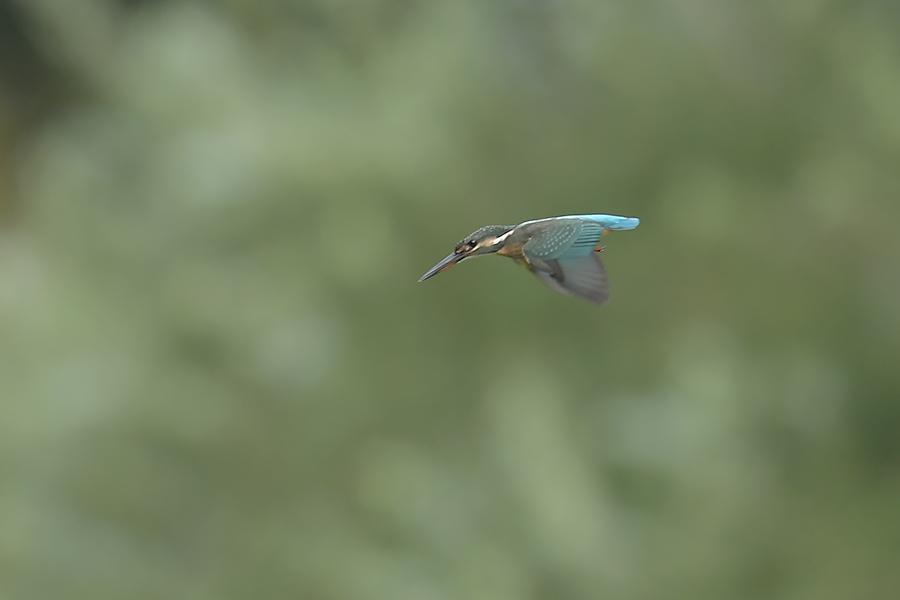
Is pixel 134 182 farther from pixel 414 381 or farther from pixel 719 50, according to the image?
pixel 719 50

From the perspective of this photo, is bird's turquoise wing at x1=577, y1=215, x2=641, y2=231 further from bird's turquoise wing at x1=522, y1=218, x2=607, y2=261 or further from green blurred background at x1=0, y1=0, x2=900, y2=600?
green blurred background at x1=0, y1=0, x2=900, y2=600

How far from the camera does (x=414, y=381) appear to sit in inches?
88.9

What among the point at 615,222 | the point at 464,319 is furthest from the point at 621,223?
the point at 464,319

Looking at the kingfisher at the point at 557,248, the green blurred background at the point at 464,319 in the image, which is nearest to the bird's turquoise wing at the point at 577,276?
the kingfisher at the point at 557,248

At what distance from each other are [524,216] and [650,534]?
0.60 m

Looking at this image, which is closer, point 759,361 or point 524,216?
point 524,216

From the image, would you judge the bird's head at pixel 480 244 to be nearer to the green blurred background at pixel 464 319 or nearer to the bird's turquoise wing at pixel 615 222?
the bird's turquoise wing at pixel 615 222

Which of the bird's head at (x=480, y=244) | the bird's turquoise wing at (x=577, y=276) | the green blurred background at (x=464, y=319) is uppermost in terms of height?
the green blurred background at (x=464, y=319)

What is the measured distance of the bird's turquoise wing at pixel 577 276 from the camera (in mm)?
404

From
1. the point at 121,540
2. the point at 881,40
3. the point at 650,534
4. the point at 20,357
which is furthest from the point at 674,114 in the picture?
the point at 20,357

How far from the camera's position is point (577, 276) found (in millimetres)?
427

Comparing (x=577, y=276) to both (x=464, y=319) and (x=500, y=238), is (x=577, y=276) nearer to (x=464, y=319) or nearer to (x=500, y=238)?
(x=500, y=238)

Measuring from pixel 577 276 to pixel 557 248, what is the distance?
38 mm

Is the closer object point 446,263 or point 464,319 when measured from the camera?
point 446,263
